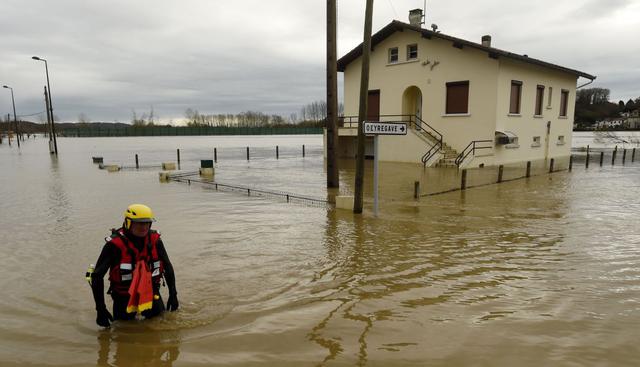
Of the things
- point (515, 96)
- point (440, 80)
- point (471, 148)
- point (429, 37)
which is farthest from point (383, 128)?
point (515, 96)

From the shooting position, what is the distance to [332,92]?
1480 cm

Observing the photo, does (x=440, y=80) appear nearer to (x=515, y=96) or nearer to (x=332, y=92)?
(x=515, y=96)

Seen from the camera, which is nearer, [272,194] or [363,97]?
[363,97]

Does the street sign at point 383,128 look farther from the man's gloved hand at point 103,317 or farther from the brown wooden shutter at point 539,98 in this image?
the brown wooden shutter at point 539,98

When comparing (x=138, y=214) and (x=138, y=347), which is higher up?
(x=138, y=214)

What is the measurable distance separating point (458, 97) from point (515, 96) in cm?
355

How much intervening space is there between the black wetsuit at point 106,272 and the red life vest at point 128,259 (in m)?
0.04

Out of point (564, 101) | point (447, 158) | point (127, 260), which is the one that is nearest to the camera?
point (127, 260)

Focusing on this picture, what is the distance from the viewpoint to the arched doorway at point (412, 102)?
2728 centimetres

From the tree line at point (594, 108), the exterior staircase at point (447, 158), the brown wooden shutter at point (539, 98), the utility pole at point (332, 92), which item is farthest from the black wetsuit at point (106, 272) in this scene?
the tree line at point (594, 108)

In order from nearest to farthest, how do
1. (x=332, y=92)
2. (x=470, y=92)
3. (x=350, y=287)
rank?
1. (x=350, y=287)
2. (x=332, y=92)
3. (x=470, y=92)

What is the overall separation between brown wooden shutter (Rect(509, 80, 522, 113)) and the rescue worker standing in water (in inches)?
973

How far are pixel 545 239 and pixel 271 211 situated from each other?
21.0ft

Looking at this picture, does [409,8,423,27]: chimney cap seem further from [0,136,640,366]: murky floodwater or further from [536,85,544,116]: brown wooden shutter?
[0,136,640,366]: murky floodwater
